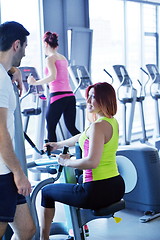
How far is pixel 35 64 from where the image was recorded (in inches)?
269

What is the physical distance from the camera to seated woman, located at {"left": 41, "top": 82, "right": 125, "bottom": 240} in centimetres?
247

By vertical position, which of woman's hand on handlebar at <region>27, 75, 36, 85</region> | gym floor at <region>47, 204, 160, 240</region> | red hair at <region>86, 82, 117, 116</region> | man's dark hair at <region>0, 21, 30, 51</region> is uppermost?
man's dark hair at <region>0, 21, 30, 51</region>

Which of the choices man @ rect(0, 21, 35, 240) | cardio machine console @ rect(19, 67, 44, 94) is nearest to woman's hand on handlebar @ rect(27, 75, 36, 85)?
cardio machine console @ rect(19, 67, 44, 94)

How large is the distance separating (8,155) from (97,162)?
73 cm

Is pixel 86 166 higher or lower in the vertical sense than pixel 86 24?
lower

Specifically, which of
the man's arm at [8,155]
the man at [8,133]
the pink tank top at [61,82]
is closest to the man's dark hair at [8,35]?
the man at [8,133]

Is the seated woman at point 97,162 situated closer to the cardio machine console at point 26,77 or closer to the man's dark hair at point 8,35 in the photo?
the man's dark hair at point 8,35

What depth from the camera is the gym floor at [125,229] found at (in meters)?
3.16

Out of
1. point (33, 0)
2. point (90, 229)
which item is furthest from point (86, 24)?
point (90, 229)

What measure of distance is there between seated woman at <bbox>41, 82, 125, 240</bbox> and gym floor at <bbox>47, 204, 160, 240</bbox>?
71 centimetres

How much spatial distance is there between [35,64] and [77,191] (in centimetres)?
456

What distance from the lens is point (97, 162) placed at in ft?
8.05

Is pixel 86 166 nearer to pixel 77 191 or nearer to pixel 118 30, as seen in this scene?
pixel 77 191

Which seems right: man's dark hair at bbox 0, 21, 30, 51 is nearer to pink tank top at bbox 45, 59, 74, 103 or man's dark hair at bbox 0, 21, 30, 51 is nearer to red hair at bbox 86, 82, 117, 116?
red hair at bbox 86, 82, 117, 116
